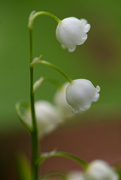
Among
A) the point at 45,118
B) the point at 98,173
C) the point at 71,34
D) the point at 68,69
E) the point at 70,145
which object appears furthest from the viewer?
the point at 70,145

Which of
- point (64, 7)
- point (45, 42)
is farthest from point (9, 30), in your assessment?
point (64, 7)

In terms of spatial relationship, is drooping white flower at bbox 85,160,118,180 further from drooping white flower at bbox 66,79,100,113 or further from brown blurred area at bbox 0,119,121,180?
brown blurred area at bbox 0,119,121,180

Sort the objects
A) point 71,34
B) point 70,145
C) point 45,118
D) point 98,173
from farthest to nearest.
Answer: point 70,145
point 45,118
point 98,173
point 71,34

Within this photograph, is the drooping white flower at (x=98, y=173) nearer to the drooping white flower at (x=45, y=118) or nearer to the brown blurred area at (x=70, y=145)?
the drooping white flower at (x=45, y=118)

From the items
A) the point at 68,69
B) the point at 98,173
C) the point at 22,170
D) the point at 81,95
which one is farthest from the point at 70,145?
the point at 81,95

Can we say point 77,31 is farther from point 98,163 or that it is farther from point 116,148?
point 116,148

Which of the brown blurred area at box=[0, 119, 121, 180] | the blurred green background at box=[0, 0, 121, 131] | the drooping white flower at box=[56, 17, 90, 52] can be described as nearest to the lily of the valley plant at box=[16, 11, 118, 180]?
the drooping white flower at box=[56, 17, 90, 52]

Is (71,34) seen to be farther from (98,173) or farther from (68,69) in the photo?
(68,69)
